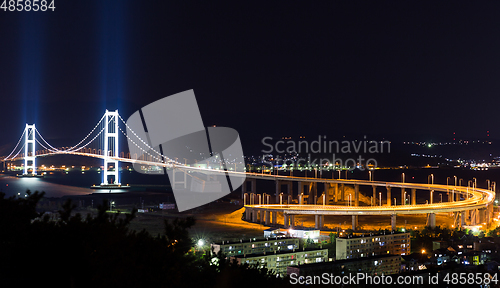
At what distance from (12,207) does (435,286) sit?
4321 millimetres

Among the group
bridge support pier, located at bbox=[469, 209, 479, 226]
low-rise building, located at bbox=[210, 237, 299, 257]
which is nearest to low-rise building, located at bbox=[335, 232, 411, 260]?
low-rise building, located at bbox=[210, 237, 299, 257]

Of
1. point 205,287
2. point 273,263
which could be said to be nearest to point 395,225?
point 273,263

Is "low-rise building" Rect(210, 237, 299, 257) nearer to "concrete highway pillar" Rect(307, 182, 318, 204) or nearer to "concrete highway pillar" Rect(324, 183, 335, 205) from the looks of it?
"concrete highway pillar" Rect(324, 183, 335, 205)

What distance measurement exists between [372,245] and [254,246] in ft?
6.75

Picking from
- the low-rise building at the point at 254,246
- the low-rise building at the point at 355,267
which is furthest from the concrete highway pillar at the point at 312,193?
the low-rise building at the point at 355,267

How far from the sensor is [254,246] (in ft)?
28.0

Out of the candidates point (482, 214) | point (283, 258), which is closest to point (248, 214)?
point (482, 214)

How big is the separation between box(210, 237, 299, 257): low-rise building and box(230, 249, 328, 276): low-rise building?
1.41 ft

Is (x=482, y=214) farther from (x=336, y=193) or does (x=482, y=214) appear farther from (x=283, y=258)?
(x=283, y=258)

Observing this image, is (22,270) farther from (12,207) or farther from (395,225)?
(395,225)

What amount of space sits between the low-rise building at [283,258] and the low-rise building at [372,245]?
1.66 ft

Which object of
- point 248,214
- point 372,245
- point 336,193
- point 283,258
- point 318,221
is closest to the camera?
point 283,258

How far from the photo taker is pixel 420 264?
7.78 m

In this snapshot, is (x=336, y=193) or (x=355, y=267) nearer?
(x=355, y=267)
